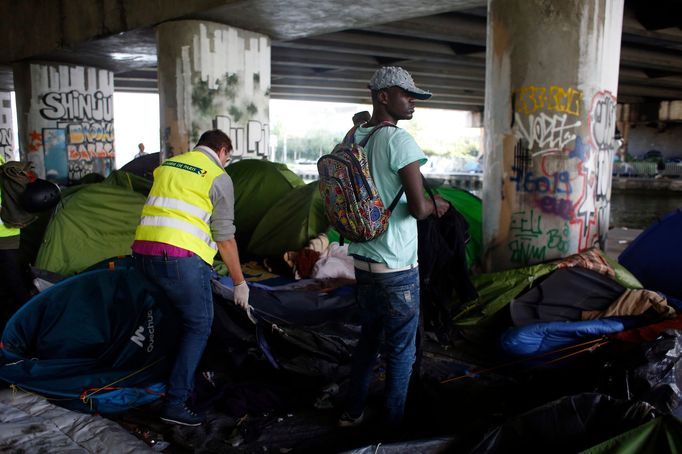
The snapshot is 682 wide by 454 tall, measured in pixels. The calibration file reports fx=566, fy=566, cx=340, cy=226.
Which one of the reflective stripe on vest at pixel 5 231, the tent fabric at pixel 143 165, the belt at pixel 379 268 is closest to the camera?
the belt at pixel 379 268

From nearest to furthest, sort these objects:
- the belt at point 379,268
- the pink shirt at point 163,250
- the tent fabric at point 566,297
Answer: the belt at point 379,268 → the pink shirt at point 163,250 → the tent fabric at point 566,297

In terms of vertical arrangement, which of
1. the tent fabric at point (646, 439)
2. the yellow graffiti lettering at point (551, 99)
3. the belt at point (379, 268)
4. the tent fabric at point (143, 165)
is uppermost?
the yellow graffiti lettering at point (551, 99)

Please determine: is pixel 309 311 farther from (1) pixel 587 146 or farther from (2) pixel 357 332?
(1) pixel 587 146

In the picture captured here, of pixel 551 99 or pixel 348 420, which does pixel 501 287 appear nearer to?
pixel 551 99

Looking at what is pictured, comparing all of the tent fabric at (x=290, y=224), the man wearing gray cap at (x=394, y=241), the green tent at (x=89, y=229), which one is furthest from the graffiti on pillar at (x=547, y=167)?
the green tent at (x=89, y=229)

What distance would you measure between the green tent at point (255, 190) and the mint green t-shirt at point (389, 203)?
13.8 feet

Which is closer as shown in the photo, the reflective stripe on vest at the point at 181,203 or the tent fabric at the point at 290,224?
the reflective stripe on vest at the point at 181,203

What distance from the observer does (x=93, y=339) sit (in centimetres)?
412

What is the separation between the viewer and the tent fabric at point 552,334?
13.2 feet

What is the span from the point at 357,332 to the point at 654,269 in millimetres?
2789

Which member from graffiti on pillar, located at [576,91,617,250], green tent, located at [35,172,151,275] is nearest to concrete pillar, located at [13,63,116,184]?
green tent, located at [35,172,151,275]

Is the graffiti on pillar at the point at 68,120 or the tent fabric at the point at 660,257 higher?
the graffiti on pillar at the point at 68,120

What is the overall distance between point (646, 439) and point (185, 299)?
245cm

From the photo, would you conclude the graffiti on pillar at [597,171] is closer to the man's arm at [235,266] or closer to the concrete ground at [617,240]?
the concrete ground at [617,240]
